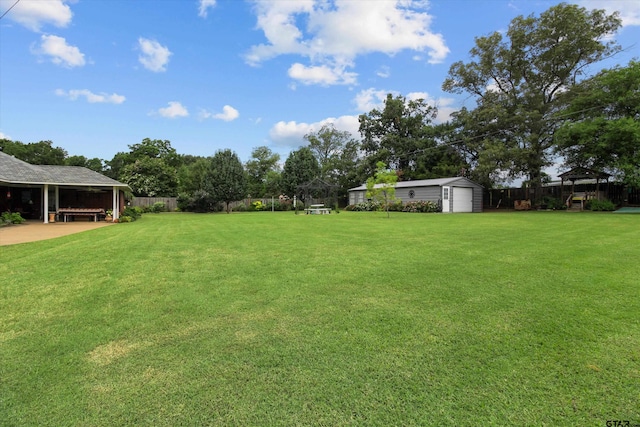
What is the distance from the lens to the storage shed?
77.2 feet

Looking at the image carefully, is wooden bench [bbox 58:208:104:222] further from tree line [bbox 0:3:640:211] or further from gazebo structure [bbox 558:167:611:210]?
gazebo structure [bbox 558:167:611:210]

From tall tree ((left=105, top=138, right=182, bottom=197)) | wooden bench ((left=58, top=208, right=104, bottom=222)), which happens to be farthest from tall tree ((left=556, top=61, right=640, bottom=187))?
tall tree ((left=105, top=138, right=182, bottom=197))

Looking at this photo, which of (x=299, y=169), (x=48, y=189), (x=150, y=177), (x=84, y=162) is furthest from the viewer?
(x=84, y=162)

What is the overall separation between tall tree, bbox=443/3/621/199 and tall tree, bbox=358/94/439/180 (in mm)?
6968

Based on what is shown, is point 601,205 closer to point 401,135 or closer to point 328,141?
point 401,135

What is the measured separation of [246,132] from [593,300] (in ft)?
79.8

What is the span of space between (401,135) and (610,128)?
19022mm

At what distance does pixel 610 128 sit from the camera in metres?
17.3

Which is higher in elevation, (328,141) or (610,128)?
(328,141)

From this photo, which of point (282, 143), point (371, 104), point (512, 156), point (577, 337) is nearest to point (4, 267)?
point (577, 337)

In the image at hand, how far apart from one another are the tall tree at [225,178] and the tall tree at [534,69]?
20.1 meters

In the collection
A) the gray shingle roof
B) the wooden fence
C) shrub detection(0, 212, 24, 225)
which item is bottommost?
shrub detection(0, 212, 24, 225)

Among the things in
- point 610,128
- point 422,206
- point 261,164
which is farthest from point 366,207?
point 261,164

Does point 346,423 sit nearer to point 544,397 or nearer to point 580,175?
point 544,397
